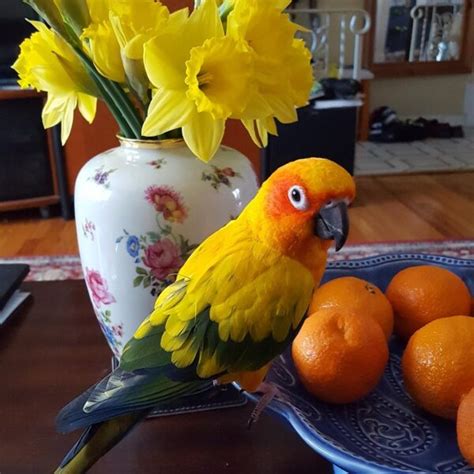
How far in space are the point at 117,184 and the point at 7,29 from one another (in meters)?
1.88

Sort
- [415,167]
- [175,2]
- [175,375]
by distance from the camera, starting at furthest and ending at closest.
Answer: [415,167] → [175,2] → [175,375]

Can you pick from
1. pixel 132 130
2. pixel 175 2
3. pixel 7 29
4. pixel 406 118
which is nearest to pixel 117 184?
pixel 132 130

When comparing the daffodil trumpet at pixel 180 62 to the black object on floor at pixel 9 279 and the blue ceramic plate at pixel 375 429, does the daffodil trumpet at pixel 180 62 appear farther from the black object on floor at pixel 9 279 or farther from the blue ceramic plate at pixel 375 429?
the black object on floor at pixel 9 279

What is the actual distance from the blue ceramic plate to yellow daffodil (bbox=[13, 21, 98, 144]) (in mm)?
329

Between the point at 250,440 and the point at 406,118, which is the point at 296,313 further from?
the point at 406,118

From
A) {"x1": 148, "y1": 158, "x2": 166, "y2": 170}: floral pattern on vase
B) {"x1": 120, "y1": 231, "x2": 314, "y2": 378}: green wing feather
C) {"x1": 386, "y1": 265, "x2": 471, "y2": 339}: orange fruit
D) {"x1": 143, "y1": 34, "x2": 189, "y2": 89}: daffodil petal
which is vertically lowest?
{"x1": 386, "y1": 265, "x2": 471, "y2": 339}: orange fruit

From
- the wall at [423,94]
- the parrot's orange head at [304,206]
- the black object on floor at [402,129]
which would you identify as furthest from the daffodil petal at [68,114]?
the wall at [423,94]

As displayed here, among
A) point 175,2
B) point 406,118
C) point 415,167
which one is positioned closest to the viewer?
point 175,2

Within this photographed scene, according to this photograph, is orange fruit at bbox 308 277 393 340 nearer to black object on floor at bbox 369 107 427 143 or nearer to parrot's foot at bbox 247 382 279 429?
parrot's foot at bbox 247 382 279 429

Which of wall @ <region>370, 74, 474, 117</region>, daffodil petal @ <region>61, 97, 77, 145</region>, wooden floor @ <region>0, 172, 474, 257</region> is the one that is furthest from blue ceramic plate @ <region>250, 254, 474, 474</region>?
wall @ <region>370, 74, 474, 117</region>

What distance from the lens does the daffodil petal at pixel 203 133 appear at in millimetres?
479

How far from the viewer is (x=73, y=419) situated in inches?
16.8

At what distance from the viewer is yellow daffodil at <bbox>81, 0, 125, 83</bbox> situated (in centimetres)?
49

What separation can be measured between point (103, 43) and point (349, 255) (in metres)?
1.42
